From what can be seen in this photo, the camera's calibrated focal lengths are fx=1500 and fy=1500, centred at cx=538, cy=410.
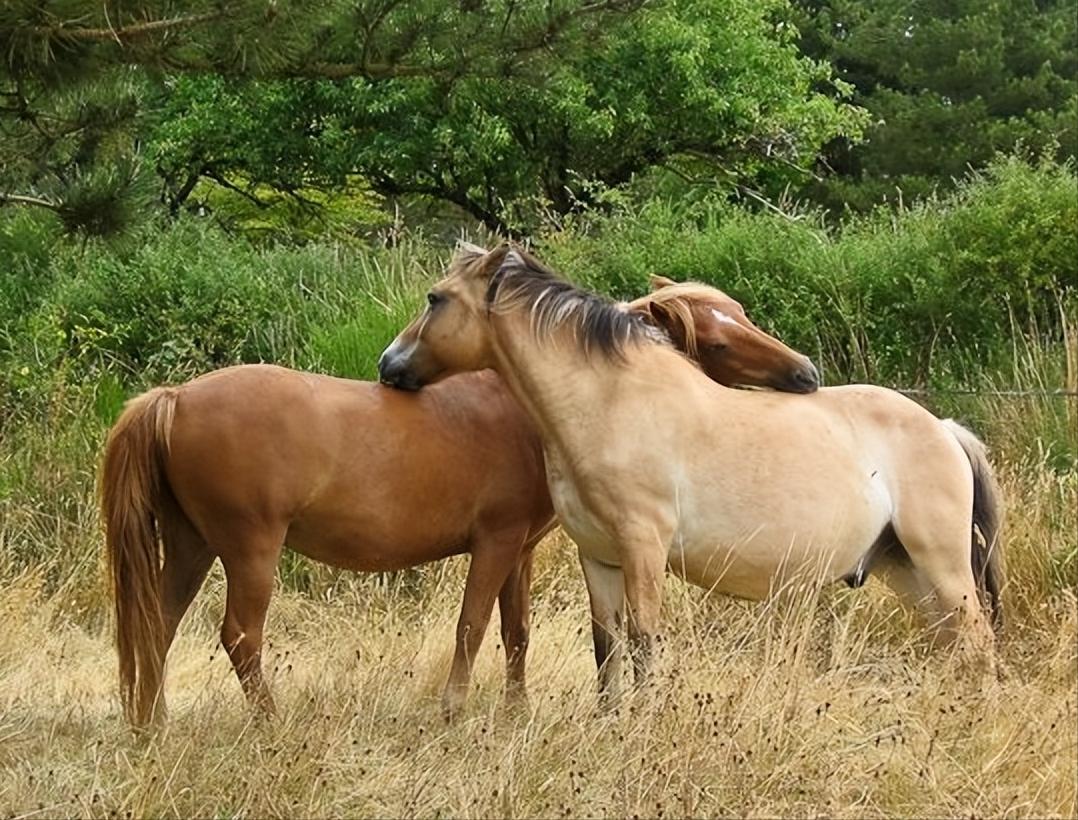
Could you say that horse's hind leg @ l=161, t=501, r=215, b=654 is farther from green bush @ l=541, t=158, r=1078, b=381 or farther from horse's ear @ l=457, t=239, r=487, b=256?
green bush @ l=541, t=158, r=1078, b=381

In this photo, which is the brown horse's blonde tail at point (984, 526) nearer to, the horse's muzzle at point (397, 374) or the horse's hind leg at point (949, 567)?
the horse's hind leg at point (949, 567)

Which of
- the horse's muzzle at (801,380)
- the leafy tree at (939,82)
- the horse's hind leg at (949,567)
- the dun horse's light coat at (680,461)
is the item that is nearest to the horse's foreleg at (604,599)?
the dun horse's light coat at (680,461)

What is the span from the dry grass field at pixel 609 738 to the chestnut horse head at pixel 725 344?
2.58 ft

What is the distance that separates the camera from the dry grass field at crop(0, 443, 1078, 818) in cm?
417

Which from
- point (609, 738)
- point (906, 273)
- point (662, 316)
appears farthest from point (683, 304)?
point (906, 273)

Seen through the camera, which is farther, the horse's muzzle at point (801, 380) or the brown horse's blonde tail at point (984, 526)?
the brown horse's blonde tail at point (984, 526)

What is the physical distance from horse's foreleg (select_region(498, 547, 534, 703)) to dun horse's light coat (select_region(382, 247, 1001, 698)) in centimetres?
37

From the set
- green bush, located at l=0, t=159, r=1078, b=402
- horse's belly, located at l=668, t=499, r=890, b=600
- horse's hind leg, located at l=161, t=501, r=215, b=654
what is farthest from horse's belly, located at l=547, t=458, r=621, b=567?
green bush, located at l=0, t=159, r=1078, b=402

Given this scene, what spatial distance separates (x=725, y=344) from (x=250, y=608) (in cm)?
188

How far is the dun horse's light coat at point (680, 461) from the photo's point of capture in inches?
193

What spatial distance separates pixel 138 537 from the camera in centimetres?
495

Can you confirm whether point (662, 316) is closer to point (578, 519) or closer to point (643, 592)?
point (578, 519)

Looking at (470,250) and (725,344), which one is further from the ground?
(470,250)

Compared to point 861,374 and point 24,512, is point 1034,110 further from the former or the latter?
point 24,512
